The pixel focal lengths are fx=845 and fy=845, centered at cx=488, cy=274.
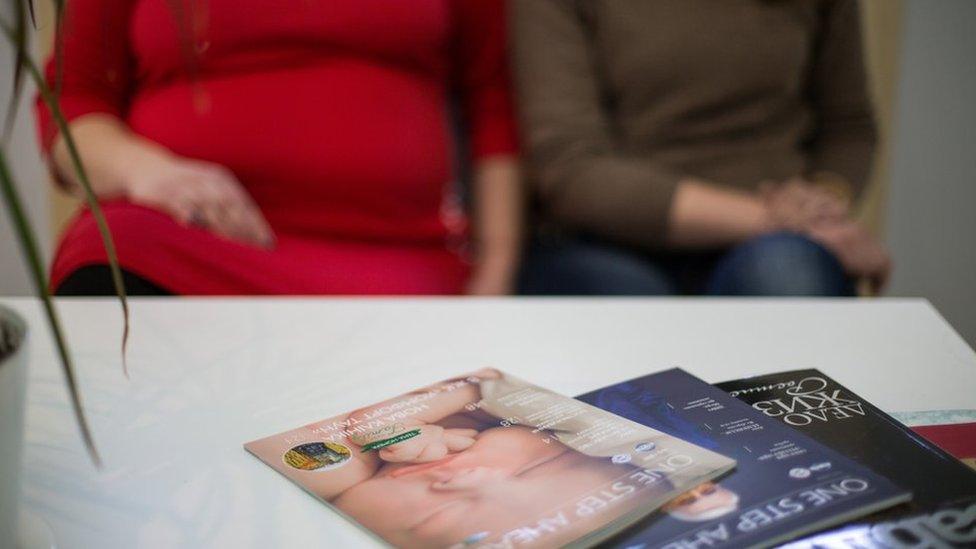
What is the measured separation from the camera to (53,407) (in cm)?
61

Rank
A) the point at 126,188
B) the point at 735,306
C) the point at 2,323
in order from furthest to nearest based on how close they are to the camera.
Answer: the point at 126,188 < the point at 735,306 < the point at 2,323

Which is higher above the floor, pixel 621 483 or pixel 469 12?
pixel 469 12

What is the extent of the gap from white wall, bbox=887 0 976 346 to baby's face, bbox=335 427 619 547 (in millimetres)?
1531

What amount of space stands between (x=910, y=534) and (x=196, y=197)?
0.88 m

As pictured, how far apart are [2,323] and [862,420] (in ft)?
1.65

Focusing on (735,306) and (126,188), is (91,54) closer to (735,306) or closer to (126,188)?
(126,188)

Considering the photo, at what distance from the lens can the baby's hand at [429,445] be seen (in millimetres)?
517

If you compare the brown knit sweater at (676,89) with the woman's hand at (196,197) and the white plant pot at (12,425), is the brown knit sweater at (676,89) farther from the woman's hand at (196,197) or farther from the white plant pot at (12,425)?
the white plant pot at (12,425)

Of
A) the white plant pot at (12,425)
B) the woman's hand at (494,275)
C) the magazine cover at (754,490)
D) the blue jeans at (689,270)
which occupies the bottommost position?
the woman's hand at (494,275)

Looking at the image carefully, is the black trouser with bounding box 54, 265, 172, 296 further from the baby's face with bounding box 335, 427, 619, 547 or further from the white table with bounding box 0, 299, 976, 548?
the baby's face with bounding box 335, 427, 619, 547

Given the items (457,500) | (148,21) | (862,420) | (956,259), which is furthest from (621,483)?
(956,259)

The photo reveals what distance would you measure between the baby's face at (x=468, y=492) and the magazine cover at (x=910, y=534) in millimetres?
115

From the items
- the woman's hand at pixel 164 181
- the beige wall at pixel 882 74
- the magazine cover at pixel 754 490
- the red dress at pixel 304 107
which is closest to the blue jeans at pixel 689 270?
the red dress at pixel 304 107

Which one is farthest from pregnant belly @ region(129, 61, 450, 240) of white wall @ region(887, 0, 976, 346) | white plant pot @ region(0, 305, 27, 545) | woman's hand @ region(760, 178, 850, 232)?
white wall @ region(887, 0, 976, 346)
